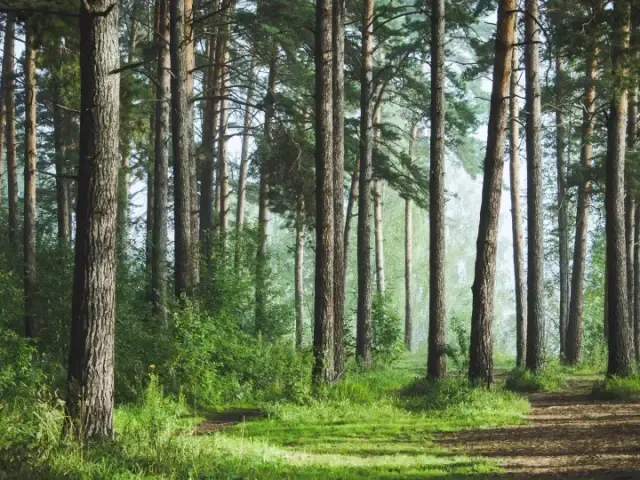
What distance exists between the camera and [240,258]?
2166cm

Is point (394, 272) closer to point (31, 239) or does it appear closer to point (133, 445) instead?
point (31, 239)

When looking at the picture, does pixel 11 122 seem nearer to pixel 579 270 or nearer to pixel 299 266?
pixel 299 266

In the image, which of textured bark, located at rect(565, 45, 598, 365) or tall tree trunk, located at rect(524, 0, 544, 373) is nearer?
tall tree trunk, located at rect(524, 0, 544, 373)

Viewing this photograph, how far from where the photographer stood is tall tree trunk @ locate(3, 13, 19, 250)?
20.8m

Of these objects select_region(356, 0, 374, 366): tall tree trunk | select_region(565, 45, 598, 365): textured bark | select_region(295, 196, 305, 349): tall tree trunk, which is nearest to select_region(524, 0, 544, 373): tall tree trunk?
select_region(356, 0, 374, 366): tall tree trunk

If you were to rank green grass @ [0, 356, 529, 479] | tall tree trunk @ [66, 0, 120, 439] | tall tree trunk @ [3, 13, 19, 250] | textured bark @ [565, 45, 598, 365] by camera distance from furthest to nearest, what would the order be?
1. textured bark @ [565, 45, 598, 365]
2. tall tree trunk @ [3, 13, 19, 250]
3. tall tree trunk @ [66, 0, 120, 439]
4. green grass @ [0, 356, 529, 479]

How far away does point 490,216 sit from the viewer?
14766 mm

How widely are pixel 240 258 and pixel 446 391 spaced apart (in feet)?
28.9

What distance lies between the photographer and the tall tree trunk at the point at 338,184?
53.1ft

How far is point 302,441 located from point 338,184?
7.31 metres

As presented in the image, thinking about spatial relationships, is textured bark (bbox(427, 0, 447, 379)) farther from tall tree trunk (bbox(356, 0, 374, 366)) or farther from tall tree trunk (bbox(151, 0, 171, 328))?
tall tree trunk (bbox(151, 0, 171, 328))

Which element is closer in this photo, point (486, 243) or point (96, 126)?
point (96, 126)

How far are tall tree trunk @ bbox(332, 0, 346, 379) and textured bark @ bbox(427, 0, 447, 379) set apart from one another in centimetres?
193

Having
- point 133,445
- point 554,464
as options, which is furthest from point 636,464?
point 133,445
